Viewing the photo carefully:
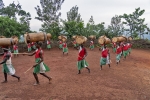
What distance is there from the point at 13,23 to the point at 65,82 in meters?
13.6

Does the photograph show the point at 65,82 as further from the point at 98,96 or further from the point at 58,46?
the point at 58,46

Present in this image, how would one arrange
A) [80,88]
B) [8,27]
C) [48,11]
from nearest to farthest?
[80,88]
[8,27]
[48,11]

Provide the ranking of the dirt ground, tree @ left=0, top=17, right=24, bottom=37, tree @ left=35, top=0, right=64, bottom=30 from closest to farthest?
the dirt ground → tree @ left=0, top=17, right=24, bottom=37 → tree @ left=35, top=0, right=64, bottom=30

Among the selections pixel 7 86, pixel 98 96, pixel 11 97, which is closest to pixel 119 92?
pixel 98 96

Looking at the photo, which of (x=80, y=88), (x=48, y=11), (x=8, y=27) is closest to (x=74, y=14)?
(x=48, y=11)

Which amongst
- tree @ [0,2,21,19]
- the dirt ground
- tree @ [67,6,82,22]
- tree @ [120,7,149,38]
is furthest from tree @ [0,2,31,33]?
the dirt ground

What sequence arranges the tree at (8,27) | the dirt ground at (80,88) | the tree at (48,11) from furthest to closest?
the tree at (48,11) < the tree at (8,27) < the dirt ground at (80,88)

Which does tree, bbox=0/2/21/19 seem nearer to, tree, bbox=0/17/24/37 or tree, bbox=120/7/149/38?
tree, bbox=0/17/24/37

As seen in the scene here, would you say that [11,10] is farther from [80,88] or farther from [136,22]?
[80,88]

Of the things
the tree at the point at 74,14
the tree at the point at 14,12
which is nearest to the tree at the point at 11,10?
the tree at the point at 14,12

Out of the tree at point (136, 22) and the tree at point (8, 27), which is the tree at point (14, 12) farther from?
the tree at point (136, 22)

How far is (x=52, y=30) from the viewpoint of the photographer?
2292cm

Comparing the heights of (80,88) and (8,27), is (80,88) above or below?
below

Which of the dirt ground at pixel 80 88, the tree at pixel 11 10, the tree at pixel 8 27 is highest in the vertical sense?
the tree at pixel 11 10
